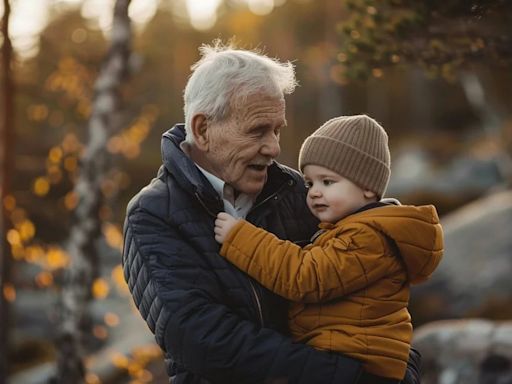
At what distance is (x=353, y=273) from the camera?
2551 mm

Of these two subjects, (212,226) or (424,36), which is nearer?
(212,226)

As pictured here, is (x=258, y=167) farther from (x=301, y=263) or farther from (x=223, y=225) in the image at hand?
(x=301, y=263)

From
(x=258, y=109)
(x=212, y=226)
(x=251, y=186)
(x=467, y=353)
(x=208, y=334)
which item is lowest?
(x=467, y=353)

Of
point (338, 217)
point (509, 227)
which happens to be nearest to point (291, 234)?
point (338, 217)

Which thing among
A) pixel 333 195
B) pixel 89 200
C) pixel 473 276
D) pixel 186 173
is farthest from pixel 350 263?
pixel 473 276

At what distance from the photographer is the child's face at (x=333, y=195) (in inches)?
108

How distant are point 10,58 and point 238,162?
3311 millimetres

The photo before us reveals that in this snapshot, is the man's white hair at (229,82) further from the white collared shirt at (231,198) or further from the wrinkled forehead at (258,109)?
the white collared shirt at (231,198)

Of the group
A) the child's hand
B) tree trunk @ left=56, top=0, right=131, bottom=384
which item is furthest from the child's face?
tree trunk @ left=56, top=0, right=131, bottom=384

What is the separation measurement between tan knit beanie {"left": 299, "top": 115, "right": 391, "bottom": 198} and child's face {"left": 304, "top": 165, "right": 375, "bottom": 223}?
2 cm

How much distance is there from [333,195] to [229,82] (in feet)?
1.86

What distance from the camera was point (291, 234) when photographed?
Answer: 2957mm

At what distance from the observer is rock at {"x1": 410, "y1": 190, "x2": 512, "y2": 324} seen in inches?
340

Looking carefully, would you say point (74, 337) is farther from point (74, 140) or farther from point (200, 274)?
point (200, 274)
